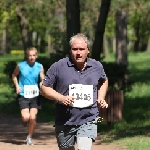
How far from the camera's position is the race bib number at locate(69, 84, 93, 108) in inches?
313

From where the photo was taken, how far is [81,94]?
796 centimetres

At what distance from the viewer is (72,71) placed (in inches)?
313

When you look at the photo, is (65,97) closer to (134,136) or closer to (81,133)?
(81,133)

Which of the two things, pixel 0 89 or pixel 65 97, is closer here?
pixel 65 97

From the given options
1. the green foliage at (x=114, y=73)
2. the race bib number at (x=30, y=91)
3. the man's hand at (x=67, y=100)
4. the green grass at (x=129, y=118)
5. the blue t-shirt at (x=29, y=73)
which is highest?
the man's hand at (x=67, y=100)

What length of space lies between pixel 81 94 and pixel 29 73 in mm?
5326

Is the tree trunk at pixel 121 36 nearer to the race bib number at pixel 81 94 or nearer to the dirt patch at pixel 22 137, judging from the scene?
the dirt patch at pixel 22 137

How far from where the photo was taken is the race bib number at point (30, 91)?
519 inches

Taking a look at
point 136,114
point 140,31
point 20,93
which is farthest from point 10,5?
point 140,31

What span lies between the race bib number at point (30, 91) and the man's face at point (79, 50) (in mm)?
5363

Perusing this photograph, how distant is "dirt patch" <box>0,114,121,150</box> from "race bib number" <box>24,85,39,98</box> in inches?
36.3

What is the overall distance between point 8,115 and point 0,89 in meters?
8.09

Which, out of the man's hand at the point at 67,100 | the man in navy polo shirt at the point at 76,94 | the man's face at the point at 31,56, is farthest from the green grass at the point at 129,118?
the man's hand at the point at 67,100

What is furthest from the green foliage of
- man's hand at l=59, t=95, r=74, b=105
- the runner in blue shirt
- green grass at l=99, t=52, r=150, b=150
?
man's hand at l=59, t=95, r=74, b=105
